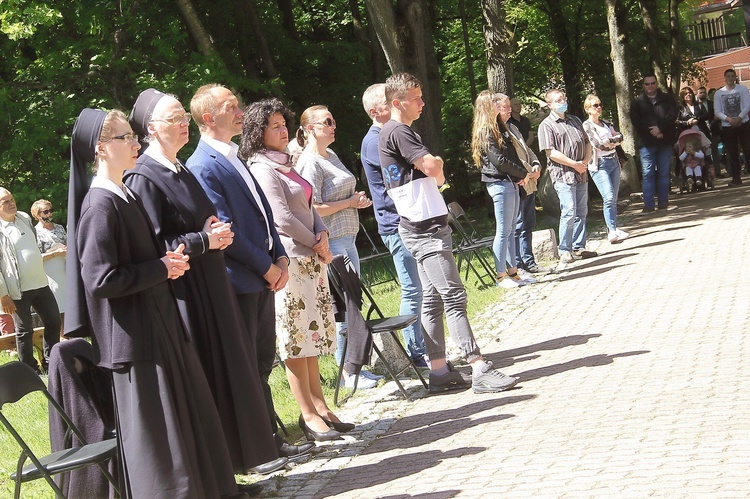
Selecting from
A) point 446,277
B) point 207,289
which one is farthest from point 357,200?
point 207,289

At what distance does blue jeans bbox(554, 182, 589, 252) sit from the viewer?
14.2m

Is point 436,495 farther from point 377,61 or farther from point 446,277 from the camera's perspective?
point 377,61

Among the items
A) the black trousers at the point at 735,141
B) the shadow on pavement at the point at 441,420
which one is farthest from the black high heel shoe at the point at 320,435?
the black trousers at the point at 735,141

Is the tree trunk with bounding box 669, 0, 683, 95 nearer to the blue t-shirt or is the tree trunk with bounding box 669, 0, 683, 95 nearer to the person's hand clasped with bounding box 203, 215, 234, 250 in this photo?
the blue t-shirt

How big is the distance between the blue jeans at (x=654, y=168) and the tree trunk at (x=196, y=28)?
24.6 ft

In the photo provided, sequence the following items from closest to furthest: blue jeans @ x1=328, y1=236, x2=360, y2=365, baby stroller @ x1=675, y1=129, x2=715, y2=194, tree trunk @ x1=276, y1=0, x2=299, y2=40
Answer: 1. blue jeans @ x1=328, y1=236, x2=360, y2=365
2. baby stroller @ x1=675, y1=129, x2=715, y2=194
3. tree trunk @ x1=276, y1=0, x2=299, y2=40

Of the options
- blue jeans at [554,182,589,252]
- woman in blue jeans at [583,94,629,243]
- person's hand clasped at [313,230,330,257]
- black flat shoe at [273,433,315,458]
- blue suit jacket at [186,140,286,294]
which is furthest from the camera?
woman in blue jeans at [583,94,629,243]

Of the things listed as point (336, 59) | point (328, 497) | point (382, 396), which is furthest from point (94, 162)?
point (336, 59)

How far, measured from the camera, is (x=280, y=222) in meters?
7.22

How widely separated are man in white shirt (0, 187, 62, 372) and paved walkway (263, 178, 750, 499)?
5022 mm

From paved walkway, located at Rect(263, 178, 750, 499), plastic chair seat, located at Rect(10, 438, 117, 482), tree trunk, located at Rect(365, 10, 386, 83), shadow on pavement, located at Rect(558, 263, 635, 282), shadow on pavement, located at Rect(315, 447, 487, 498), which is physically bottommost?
shadow on pavement, located at Rect(315, 447, 487, 498)

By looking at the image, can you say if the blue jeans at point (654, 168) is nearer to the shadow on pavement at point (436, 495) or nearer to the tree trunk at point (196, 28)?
the tree trunk at point (196, 28)

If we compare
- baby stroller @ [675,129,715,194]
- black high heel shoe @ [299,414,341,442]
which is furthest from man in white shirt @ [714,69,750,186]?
black high heel shoe @ [299,414,341,442]

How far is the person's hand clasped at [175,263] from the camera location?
5340 millimetres
